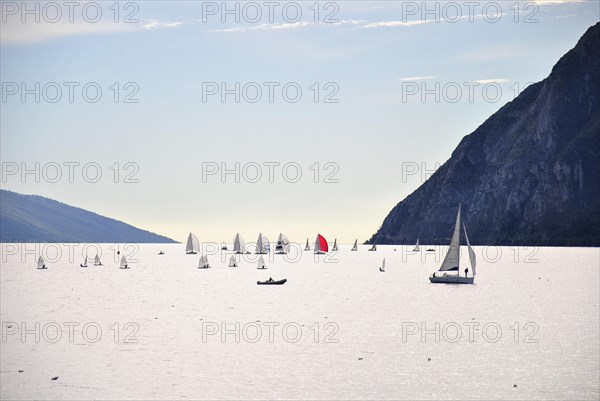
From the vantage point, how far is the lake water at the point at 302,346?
53.4 metres

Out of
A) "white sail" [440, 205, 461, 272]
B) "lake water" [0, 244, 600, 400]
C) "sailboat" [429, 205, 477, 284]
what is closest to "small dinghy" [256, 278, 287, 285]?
"lake water" [0, 244, 600, 400]

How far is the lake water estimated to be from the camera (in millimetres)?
53438

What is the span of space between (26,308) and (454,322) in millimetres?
53254

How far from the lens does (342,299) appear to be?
128m

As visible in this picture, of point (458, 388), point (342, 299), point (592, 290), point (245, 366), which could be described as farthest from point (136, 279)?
point (458, 388)

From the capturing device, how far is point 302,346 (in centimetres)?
7194

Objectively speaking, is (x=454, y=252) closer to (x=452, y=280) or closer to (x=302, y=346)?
(x=452, y=280)

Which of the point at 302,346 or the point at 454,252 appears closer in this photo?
the point at 302,346

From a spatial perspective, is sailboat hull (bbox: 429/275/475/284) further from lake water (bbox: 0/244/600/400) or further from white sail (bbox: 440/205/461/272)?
lake water (bbox: 0/244/600/400)

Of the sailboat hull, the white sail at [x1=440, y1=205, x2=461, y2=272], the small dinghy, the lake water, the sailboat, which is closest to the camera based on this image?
the lake water

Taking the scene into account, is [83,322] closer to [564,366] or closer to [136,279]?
[564,366]

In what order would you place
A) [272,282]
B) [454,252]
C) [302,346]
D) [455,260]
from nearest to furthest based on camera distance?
1. [302,346]
2. [454,252]
3. [455,260]
4. [272,282]

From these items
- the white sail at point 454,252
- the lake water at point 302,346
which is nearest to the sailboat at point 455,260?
the white sail at point 454,252

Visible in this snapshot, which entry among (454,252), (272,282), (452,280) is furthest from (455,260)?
(272,282)
